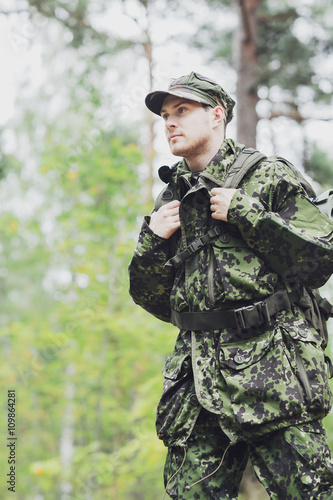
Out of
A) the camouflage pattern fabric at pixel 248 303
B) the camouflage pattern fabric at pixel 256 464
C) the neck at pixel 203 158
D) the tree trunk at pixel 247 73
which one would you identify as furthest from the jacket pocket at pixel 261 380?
the tree trunk at pixel 247 73

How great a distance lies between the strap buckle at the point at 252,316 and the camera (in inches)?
98.9

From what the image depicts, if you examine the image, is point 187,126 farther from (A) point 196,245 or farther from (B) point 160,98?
(A) point 196,245

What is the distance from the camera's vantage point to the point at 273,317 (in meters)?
2.60

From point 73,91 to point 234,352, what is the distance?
11.9 m

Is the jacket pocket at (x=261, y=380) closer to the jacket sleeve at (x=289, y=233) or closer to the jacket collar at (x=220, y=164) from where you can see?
the jacket sleeve at (x=289, y=233)

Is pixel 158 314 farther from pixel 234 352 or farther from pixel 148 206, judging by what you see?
pixel 148 206

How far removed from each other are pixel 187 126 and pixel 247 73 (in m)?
4.97

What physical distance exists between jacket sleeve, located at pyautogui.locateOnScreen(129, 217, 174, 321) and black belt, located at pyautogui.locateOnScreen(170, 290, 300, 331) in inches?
11.5

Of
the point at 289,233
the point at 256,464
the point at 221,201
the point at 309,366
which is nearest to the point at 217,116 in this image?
the point at 221,201

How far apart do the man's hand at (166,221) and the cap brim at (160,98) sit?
1.82 feet

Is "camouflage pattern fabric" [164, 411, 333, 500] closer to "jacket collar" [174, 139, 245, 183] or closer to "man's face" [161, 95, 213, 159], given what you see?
"jacket collar" [174, 139, 245, 183]

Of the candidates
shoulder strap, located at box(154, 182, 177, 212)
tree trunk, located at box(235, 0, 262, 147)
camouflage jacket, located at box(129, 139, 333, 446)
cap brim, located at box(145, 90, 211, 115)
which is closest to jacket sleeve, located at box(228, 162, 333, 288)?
camouflage jacket, located at box(129, 139, 333, 446)

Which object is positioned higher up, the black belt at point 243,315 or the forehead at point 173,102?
the forehead at point 173,102

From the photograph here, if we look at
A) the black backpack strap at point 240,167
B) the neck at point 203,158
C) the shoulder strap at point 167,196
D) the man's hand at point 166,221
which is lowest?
the man's hand at point 166,221
